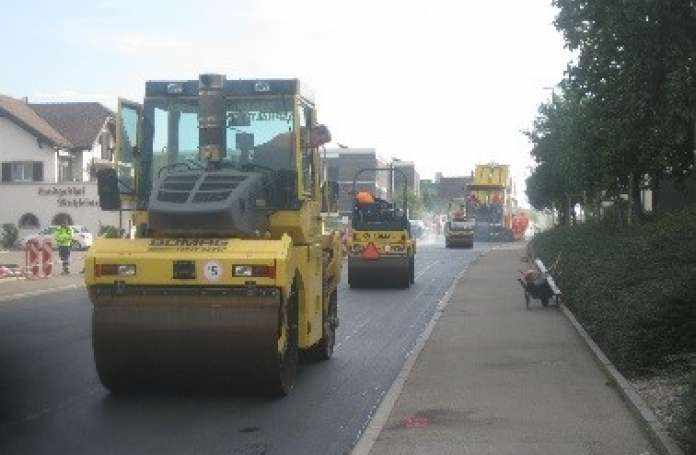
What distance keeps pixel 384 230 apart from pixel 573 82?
24.1 ft

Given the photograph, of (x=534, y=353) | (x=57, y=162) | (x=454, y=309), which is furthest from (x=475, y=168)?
(x=534, y=353)

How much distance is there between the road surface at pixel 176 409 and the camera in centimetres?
891

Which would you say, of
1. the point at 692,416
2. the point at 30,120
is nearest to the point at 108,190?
the point at 692,416

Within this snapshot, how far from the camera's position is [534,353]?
47.5 feet

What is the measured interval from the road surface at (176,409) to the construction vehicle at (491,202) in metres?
58.4

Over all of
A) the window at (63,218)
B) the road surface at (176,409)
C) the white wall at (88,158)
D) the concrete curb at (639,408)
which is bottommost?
the road surface at (176,409)

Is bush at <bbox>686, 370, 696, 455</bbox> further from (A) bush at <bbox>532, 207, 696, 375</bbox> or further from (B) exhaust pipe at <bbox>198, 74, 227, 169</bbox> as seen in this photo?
(B) exhaust pipe at <bbox>198, 74, 227, 169</bbox>

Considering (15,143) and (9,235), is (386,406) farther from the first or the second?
(15,143)

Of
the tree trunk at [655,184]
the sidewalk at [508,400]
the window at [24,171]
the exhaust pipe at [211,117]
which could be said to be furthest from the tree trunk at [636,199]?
the window at [24,171]

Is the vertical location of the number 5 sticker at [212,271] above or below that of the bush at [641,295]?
above

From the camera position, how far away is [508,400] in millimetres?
10688

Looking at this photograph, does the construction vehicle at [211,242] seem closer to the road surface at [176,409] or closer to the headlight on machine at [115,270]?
the headlight on machine at [115,270]

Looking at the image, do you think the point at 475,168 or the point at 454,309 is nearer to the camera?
the point at 454,309

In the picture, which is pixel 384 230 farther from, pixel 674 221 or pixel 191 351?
pixel 191 351
